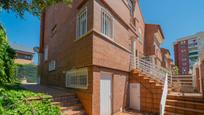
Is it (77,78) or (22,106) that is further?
(77,78)

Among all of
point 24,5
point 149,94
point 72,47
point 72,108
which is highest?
point 24,5

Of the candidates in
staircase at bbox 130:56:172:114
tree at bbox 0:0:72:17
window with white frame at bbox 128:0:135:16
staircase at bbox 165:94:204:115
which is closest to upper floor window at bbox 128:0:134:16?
window with white frame at bbox 128:0:135:16

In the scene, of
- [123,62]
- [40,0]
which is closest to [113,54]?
[123,62]

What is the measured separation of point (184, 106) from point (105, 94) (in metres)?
4.24

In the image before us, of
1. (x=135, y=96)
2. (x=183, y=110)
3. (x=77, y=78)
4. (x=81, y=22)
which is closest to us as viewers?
(x=183, y=110)

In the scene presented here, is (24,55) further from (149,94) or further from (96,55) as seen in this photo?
(149,94)

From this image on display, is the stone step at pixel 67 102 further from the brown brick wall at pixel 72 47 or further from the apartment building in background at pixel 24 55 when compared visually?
the apartment building in background at pixel 24 55

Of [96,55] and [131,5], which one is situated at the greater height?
[131,5]

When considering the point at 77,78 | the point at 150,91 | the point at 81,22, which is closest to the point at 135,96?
the point at 150,91

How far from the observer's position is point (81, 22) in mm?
8375

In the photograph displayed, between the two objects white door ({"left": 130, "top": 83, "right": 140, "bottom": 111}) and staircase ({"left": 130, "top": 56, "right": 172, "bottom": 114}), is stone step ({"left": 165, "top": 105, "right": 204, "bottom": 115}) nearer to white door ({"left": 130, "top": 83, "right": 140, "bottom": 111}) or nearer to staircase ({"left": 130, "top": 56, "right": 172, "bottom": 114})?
staircase ({"left": 130, "top": 56, "right": 172, "bottom": 114})

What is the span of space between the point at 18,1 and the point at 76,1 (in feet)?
11.3

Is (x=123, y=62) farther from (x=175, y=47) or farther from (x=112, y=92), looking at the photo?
(x=175, y=47)

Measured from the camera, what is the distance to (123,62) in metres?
9.81
